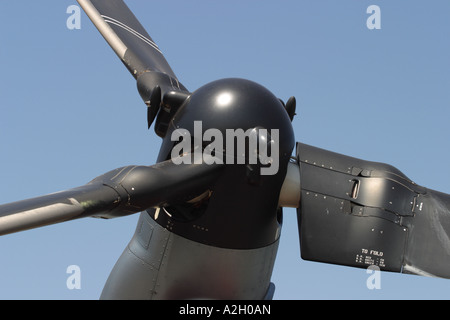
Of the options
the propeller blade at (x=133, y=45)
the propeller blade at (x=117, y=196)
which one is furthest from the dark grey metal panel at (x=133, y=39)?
the propeller blade at (x=117, y=196)

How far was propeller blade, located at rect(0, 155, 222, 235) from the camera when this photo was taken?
684 cm

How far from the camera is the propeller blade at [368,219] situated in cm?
994

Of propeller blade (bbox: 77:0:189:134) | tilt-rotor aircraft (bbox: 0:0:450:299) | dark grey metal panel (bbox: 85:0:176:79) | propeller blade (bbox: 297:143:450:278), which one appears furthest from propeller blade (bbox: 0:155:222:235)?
dark grey metal panel (bbox: 85:0:176:79)

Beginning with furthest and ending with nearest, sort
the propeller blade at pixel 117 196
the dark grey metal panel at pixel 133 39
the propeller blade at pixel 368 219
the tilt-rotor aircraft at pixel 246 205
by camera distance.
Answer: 1. the dark grey metal panel at pixel 133 39
2. the propeller blade at pixel 368 219
3. the tilt-rotor aircraft at pixel 246 205
4. the propeller blade at pixel 117 196

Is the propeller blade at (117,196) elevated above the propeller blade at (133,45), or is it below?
below

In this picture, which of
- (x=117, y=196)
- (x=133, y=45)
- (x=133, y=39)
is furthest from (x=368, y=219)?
(x=133, y=39)

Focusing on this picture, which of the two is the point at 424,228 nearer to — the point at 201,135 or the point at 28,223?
the point at 201,135

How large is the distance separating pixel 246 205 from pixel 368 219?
213cm

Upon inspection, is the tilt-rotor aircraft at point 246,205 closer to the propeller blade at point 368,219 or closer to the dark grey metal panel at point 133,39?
the propeller blade at point 368,219

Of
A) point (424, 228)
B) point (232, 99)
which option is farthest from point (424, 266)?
point (232, 99)

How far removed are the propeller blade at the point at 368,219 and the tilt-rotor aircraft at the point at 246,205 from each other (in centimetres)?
2

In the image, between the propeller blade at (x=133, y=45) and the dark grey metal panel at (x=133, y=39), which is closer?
the propeller blade at (x=133, y=45)

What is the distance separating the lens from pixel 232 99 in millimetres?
9523

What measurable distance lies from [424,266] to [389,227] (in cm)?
80
